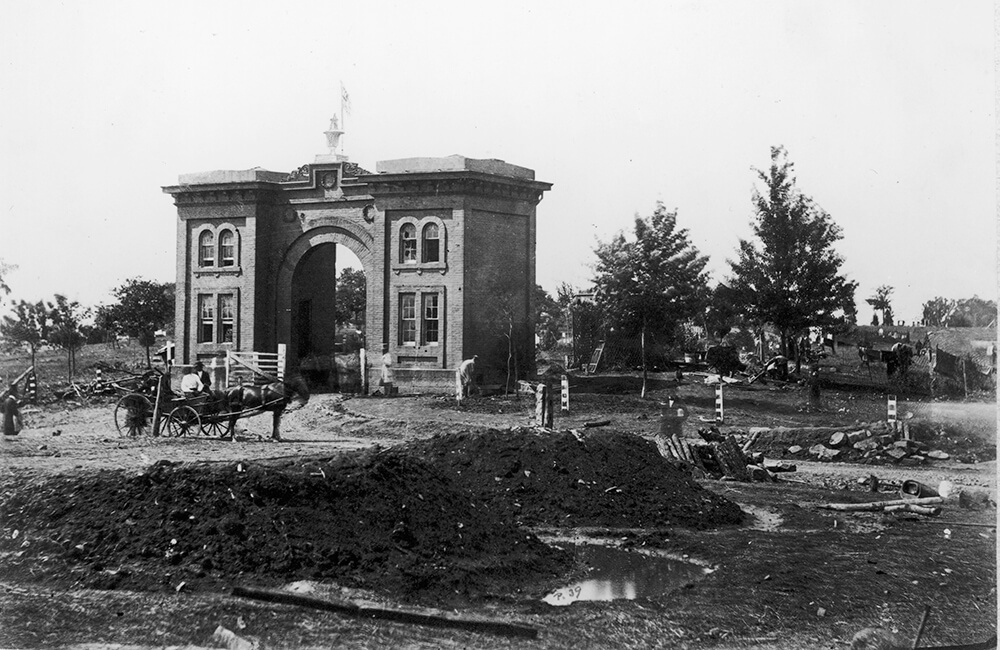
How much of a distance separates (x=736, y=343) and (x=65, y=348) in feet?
73.2

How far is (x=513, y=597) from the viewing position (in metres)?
8.20

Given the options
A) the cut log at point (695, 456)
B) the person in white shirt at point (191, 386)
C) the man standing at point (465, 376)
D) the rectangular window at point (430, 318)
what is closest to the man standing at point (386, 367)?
the rectangular window at point (430, 318)

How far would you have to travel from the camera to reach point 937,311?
51.6 feet

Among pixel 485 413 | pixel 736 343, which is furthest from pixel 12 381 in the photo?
pixel 736 343

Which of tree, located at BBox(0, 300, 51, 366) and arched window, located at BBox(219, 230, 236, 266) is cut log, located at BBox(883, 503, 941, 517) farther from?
arched window, located at BBox(219, 230, 236, 266)

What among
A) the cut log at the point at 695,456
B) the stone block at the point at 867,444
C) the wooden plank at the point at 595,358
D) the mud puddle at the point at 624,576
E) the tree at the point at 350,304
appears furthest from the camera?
the tree at the point at 350,304

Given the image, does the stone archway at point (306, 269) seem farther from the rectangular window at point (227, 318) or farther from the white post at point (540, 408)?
the white post at point (540, 408)

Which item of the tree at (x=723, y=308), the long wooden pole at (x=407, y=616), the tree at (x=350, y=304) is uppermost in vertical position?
the tree at (x=350, y=304)

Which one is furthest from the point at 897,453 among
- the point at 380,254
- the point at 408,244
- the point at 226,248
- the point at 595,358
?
the point at 226,248

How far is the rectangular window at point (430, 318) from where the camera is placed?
84.4 ft

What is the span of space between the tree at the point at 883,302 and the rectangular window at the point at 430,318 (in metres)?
12.5

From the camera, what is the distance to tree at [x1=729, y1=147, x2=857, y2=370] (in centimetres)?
1917

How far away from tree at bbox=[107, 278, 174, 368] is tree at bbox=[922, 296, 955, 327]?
27.2 metres

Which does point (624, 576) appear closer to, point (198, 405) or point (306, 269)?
point (198, 405)
